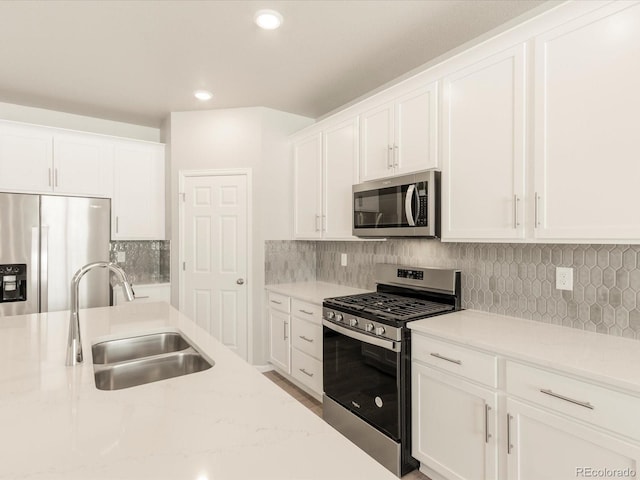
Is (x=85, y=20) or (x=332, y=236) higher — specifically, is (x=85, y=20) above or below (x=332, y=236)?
above

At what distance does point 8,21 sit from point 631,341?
12.3ft

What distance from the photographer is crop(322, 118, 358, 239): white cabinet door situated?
9.51 ft

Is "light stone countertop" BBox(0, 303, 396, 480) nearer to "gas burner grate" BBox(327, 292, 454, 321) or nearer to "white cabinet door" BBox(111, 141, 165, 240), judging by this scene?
"gas burner grate" BBox(327, 292, 454, 321)

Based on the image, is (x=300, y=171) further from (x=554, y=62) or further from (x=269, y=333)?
(x=554, y=62)

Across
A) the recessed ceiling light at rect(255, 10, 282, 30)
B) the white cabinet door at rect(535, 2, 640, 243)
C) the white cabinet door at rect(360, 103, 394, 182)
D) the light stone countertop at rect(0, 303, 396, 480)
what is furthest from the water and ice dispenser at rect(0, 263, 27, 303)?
the white cabinet door at rect(535, 2, 640, 243)

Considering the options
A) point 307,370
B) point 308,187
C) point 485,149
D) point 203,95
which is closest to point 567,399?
point 485,149

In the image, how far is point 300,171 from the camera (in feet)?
11.7

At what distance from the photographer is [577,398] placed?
136 centimetres

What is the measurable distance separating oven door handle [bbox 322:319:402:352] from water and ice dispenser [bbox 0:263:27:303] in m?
2.56

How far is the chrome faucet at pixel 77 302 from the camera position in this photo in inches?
50.5

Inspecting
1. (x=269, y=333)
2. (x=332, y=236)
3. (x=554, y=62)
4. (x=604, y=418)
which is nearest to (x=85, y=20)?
(x=332, y=236)

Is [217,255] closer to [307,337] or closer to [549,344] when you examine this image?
[307,337]

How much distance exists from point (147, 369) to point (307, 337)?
159cm

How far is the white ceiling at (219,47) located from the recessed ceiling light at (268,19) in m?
0.04
